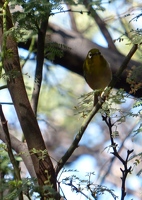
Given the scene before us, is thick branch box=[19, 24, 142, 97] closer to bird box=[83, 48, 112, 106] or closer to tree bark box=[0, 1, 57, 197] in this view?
bird box=[83, 48, 112, 106]

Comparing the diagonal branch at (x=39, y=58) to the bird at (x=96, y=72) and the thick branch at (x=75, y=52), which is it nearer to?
the bird at (x=96, y=72)

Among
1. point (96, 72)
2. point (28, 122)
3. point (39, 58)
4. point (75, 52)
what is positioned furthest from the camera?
point (75, 52)

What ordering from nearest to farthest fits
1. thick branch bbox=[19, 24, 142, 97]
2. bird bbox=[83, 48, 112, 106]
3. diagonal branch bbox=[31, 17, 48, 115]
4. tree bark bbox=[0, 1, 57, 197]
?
1. tree bark bbox=[0, 1, 57, 197]
2. diagonal branch bbox=[31, 17, 48, 115]
3. bird bbox=[83, 48, 112, 106]
4. thick branch bbox=[19, 24, 142, 97]

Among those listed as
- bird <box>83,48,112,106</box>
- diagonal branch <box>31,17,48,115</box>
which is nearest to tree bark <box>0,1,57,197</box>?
diagonal branch <box>31,17,48,115</box>

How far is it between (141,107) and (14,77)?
308 mm

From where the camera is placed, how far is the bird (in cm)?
185

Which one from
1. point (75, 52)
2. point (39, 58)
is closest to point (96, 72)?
point (39, 58)

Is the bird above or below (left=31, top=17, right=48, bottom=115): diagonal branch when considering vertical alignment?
above

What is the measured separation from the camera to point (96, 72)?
192cm

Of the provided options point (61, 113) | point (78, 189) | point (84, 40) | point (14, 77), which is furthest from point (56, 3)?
point (61, 113)

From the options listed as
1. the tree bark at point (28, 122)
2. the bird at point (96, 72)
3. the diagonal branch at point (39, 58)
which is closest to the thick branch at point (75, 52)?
the bird at point (96, 72)

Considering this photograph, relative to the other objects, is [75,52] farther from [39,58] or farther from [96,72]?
[39,58]

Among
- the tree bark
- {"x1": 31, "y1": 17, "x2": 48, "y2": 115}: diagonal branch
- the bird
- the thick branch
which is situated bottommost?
the tree bark

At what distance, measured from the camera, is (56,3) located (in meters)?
1.24
